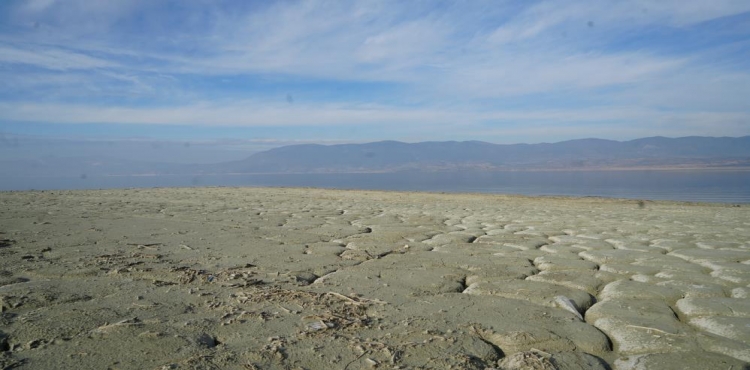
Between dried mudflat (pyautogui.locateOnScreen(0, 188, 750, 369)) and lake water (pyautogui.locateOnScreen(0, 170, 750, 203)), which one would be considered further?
lake water (pyautogui.locateOnScreen(0, 170, 750, 203))

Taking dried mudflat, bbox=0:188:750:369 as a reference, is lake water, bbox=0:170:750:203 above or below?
below

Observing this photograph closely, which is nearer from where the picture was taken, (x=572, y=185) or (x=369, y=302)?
(x=369, y=302)

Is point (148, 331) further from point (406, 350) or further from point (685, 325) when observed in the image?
point (685, 325)

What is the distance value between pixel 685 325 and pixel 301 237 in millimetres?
3199

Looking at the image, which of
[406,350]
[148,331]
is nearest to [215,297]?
[148,331]

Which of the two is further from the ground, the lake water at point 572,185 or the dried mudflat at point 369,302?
the dried mudflat at point 369,302

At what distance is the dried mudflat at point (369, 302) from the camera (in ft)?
5.04

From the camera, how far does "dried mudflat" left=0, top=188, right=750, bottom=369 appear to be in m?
1.54

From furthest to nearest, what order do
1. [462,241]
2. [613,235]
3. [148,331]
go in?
[613,235] < [462,241] < [148,331]

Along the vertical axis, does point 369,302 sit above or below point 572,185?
above

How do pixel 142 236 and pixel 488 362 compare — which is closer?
pixel 488 362

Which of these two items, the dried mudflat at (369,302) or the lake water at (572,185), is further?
the lake water at (572,185)

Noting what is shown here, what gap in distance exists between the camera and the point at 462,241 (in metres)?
4.11

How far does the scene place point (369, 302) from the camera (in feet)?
7.07
